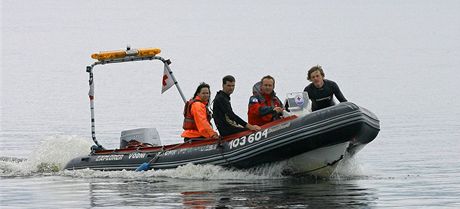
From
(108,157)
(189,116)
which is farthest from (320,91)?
(108,157)

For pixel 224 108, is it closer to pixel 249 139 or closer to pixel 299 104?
pixel 249 139

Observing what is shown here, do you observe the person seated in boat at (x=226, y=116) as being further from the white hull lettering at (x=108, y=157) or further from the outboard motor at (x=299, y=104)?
the white hull lettering at (x=108, y=157)

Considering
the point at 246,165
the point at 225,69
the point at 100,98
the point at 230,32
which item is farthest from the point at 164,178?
the point at 230,32

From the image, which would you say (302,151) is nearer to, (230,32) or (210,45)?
(210,45)

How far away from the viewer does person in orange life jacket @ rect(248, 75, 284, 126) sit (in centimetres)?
1778

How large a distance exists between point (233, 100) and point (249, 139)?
22.3m

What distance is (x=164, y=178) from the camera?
18.2 m

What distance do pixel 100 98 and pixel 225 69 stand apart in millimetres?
16590

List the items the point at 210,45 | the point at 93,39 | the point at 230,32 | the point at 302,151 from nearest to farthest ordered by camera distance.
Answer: the point at 302,151 → the point at 210,45 → the point at 93,39 → the point at 230,32

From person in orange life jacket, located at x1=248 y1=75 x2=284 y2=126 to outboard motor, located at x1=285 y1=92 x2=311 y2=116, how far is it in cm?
16

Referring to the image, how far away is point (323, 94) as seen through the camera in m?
17.9

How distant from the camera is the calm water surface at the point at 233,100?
16109mm

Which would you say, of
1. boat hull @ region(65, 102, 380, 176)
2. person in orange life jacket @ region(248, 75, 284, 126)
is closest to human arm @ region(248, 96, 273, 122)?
person in orange life jacket @ region(248, 75, 284, 126)

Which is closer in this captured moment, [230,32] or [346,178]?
[346,178]
